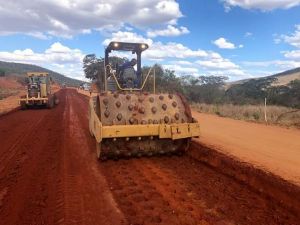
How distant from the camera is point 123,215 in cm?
595

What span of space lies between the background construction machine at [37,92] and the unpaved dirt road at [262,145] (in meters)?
15.8

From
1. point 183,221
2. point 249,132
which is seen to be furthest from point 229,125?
point 183,221

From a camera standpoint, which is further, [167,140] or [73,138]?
[73,138]

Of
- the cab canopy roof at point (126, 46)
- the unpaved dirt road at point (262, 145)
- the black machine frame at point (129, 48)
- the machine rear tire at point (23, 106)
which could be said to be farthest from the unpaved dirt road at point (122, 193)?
the machine rear tire at point (23, 106)

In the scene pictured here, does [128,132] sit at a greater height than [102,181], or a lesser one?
greater

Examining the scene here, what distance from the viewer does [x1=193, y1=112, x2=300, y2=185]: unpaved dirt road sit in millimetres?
8359

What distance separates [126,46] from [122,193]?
222 inches

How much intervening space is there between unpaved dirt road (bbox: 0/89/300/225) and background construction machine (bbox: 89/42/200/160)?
0.32m

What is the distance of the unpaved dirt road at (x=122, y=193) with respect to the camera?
5.91 m

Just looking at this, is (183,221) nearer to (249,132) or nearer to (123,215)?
(123,215)

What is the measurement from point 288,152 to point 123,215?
19.0 feet

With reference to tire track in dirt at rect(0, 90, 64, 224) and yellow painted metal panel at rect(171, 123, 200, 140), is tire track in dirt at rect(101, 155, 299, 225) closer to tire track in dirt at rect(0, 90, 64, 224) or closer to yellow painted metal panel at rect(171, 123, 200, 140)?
yellow painted metal panel at rect(171, 123, 200, 140)

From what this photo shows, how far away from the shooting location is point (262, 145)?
1122 centimetres

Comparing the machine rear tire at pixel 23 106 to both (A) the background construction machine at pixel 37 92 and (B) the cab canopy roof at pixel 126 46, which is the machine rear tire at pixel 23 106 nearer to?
(A) the background construction machine at pixel 37 92
